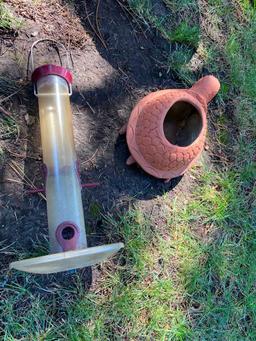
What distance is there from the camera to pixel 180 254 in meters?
1.76

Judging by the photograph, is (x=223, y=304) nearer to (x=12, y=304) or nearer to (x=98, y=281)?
(x=98, y=281)

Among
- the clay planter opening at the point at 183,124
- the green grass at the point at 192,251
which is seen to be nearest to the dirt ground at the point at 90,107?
the green grass at the point at 192,251

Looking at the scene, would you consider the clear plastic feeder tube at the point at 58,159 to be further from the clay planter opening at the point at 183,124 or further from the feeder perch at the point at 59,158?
the clay planter opening at the point at 183,124

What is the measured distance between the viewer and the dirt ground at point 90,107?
157 centimetres

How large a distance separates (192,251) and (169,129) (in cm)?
46

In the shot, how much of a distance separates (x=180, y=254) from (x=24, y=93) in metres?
0.80

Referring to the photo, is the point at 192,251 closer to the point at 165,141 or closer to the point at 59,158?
the point at 165,141

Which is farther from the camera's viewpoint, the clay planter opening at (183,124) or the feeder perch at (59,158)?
the clay planter opening at (183,124)

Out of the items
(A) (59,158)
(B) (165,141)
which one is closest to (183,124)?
(B) (165,141)

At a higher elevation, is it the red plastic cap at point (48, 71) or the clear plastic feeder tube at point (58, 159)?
the red plastic cap at point (48, 71)

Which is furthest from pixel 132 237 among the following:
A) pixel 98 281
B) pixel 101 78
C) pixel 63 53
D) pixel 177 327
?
pixel 63 53

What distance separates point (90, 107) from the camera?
5.59ft

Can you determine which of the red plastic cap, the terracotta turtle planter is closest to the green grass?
the terracotta turtle planter

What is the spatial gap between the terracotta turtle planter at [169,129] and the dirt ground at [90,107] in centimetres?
9
